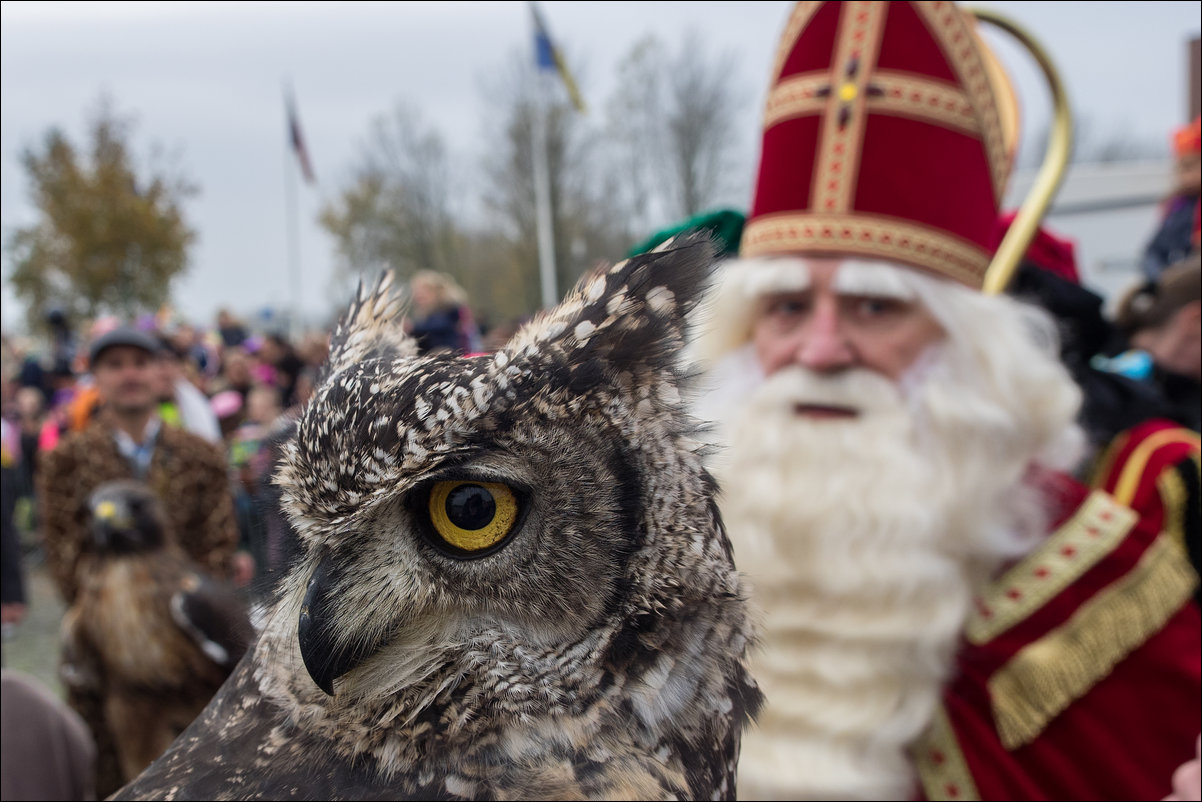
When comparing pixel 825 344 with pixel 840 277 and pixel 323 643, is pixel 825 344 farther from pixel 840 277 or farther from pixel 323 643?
pixel 323 643

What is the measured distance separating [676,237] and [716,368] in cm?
100

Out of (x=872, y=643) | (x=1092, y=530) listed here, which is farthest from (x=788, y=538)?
(x=1092, y=530)

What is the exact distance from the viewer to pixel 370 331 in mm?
1041

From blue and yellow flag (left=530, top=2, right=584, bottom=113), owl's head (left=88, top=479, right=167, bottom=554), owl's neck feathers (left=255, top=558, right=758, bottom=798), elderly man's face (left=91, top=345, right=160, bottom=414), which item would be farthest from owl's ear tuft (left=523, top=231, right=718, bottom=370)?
blue and yellow flag (left=530, top=2, right=584, bottom=113)

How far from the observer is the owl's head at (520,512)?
0.87 meters

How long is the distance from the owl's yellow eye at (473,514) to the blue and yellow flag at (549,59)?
8.73 meters

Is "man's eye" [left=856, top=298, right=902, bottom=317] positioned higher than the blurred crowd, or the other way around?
"man's eye" [left=856, top=298, right=902, bottom=317]

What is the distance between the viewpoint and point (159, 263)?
7.51 meters

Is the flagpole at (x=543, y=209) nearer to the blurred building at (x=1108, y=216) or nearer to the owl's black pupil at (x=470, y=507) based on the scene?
the blurred building at (x=1108, y=216)

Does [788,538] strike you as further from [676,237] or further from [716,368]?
[676,237]

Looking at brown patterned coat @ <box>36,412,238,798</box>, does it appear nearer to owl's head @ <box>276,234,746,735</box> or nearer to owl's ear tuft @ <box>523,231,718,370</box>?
owl's head @ <box>276,234,746,735</box>

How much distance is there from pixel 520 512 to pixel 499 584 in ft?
0.27

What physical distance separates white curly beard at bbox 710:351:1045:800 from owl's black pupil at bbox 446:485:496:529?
2.60 ft

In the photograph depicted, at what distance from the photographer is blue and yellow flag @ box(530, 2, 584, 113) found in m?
9.27
